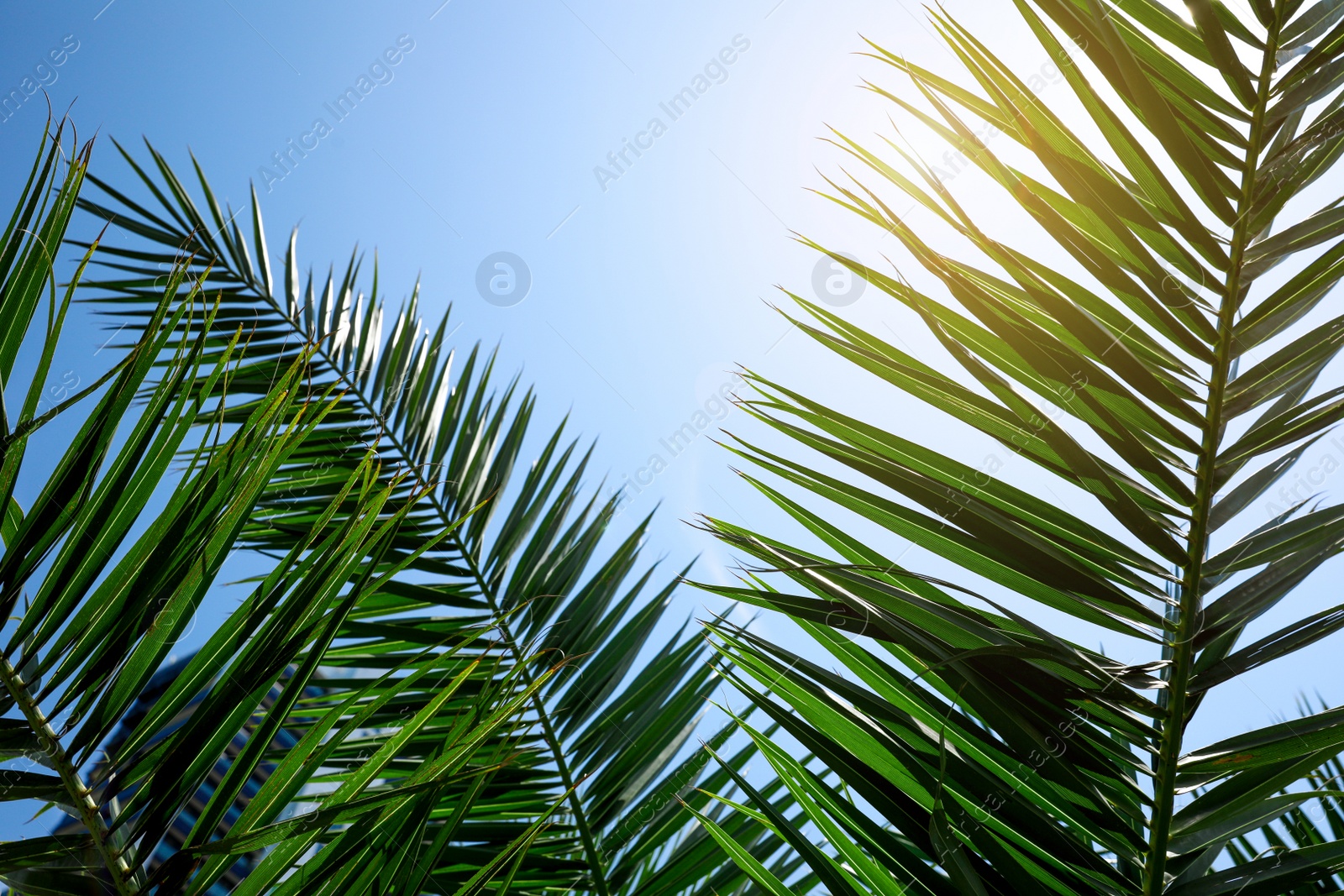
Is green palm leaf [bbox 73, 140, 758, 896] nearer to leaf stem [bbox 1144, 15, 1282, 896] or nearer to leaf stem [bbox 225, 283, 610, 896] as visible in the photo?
leaf stem [bbox 225, 283, 610, 896]

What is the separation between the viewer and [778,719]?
2.56ft

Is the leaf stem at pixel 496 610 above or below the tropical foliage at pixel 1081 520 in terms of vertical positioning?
below

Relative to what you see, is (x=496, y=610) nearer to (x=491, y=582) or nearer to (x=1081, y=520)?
(x=491, y=582)

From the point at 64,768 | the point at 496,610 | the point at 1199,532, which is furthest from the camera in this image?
the point at 496,610

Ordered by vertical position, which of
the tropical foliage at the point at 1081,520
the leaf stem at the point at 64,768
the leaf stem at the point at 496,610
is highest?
the tropical foliage at the point at 1081,520

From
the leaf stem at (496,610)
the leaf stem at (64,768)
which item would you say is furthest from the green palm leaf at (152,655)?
the leaf stem at (496,610)

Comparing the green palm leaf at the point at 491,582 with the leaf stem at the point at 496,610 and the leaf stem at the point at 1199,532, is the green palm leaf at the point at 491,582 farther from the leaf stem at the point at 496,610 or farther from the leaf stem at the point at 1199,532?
the leaf stem at the point at 1199,532

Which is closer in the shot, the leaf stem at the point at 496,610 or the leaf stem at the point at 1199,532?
the leaf stem at the point at 1199,532

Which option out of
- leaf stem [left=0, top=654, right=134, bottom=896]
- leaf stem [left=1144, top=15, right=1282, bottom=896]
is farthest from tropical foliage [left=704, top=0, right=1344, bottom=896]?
leaf stem [left=0, top=654, right=134, bottom=896]

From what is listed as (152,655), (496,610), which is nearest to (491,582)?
(496,610)

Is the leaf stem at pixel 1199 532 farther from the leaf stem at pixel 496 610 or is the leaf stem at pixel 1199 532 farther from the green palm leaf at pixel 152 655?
the leaf stem at pixel 496 610

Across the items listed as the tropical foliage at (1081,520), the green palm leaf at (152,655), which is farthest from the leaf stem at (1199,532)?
the green palm leaf at (152,655)

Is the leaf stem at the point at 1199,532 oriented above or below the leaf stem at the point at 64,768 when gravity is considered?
above

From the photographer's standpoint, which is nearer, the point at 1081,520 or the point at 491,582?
the point at 1081,520
